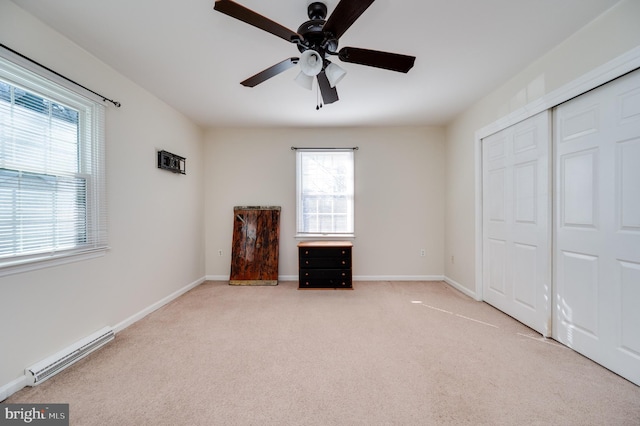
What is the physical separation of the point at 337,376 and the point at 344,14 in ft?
7.54

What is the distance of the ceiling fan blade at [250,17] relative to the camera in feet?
4.56

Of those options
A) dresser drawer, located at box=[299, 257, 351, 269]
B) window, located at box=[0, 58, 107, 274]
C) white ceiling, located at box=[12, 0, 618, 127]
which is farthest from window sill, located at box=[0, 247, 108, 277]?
dresser drawer, located at box=[299, 257, 351, 269]

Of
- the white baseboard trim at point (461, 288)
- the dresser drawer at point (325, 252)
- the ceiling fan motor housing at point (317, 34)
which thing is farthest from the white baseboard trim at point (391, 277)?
the ceiling fan motor housing at point (317, 34)

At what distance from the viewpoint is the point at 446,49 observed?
2.27 m

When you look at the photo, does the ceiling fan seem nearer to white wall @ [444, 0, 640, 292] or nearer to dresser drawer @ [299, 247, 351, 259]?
white wall @ [444, 0, 640, 292]

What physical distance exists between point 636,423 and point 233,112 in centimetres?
454

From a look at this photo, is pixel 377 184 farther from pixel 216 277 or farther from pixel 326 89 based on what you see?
pixel 216 277

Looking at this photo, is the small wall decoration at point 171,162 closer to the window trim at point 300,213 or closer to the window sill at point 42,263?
the window sill at point 42,263

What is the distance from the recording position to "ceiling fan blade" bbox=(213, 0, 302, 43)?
1.39 metres

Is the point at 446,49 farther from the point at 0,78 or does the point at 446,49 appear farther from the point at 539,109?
the point at 0,78

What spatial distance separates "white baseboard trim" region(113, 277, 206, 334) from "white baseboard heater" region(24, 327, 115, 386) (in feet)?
0.62

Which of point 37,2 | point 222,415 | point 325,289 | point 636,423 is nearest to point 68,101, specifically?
point 37,2

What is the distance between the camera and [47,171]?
1985 millimetres

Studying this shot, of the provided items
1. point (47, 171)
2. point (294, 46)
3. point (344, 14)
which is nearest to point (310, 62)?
point (344, 14)
